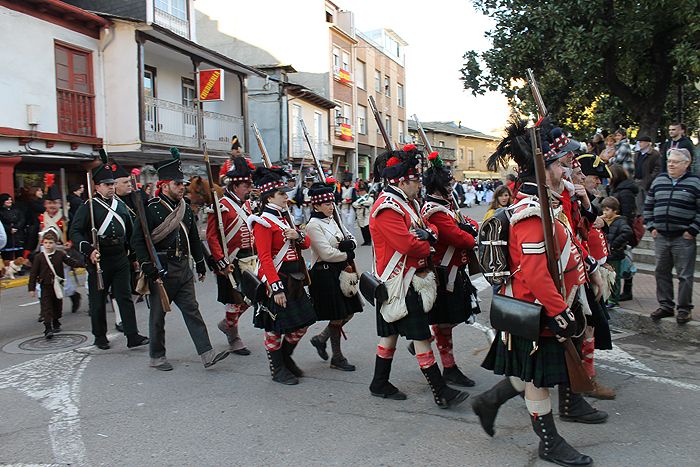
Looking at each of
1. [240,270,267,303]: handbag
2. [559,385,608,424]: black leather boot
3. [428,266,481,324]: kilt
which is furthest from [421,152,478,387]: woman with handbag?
[240,270,267,303]: handbag

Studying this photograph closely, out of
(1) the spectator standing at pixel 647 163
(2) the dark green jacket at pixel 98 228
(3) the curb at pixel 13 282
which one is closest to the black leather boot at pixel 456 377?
(2) the dark green jacket at pixel 98 228

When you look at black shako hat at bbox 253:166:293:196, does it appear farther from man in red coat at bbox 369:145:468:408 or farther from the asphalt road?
the asphalt road

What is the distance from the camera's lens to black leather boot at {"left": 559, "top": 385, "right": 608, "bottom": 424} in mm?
4051

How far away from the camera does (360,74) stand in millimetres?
37812

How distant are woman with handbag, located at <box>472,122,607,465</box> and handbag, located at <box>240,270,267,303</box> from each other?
6.99 ft

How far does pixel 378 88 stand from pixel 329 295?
120ft

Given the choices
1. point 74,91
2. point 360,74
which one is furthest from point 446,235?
point 360,74

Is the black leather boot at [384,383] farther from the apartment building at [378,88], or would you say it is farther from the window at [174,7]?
the apartment building at [378,88]

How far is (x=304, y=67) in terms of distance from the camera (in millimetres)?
33625

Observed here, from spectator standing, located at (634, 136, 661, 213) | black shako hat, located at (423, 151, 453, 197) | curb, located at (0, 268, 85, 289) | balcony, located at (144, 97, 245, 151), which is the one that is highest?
balcony, located at (144, 97, 245, 151)

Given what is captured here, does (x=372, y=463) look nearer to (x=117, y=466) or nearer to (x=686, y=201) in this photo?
(x=117, y=466)

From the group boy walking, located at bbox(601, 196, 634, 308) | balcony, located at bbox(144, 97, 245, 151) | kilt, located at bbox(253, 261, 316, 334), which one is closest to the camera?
kilt, located at bbox(253, 261, 316, 334)

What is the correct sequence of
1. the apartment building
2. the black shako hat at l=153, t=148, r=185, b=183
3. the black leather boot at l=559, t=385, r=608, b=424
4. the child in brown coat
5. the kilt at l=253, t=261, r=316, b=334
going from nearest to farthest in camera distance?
the black leather boot at l=559, t=385, r=608, b=424
the kilt at l=253, t=261, r=316, b=334
the black shako hat at l=153, t=148, r=185, b=183
the child in brown coat
the apartment building

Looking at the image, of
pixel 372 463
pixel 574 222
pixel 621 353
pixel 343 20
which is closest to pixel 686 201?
pixel 621 353
